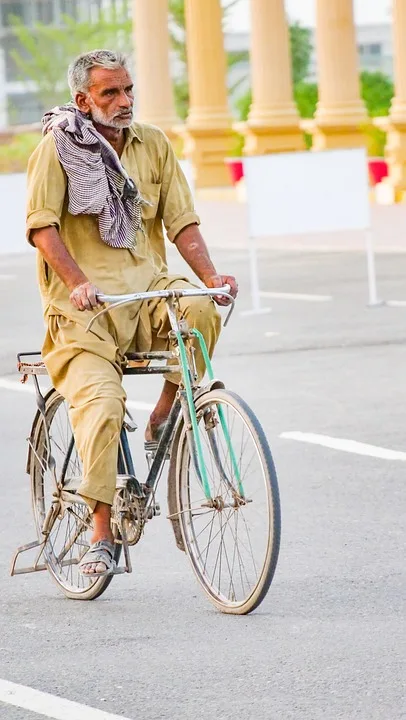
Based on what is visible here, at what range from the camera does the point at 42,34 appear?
309 ft

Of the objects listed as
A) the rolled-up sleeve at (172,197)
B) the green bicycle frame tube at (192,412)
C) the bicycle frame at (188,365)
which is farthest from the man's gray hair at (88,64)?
the green bicycle frame tube at (192,412)

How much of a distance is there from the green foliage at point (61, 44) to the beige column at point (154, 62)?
163ft

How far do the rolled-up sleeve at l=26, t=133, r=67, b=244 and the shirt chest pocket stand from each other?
0.28m

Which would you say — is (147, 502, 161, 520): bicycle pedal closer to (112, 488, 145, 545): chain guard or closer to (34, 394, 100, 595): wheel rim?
(112, 488, 145, 545): chain guard

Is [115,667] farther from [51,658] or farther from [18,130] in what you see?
[18,130]

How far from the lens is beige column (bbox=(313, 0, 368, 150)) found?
110 feet

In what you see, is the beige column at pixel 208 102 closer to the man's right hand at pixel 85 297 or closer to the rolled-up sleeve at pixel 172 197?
the rolled-up sleeve at pixel 172 197

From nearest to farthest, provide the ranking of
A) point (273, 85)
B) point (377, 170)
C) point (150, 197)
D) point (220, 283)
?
point (220, 283), point (150, 197), point (377, 170), point (273, 85)

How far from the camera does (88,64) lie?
20.2 ft

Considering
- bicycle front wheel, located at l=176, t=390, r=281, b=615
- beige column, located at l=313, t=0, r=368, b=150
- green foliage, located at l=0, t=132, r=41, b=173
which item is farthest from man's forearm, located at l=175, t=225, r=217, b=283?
green foliage, located at l=0, t=132, r=41, b=173

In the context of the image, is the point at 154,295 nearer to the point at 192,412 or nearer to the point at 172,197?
the point at 192,412

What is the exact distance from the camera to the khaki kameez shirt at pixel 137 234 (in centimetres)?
617

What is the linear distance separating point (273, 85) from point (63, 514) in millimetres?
29711

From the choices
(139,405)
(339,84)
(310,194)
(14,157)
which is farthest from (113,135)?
(14,157)
